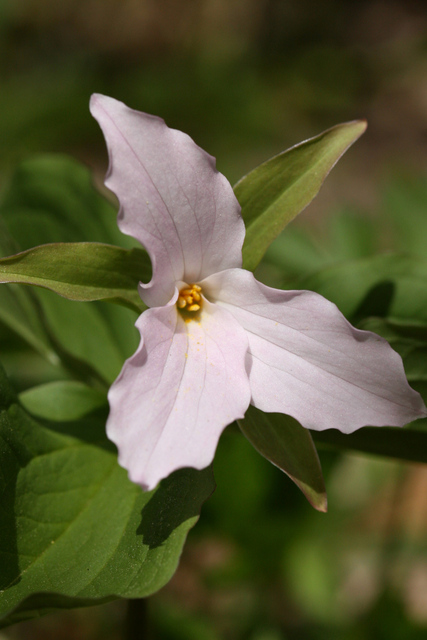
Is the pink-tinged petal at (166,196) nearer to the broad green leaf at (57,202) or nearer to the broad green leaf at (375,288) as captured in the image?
the broad green leaf at (375,288)

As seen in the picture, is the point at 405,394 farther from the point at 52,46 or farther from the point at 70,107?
the point at 52,46

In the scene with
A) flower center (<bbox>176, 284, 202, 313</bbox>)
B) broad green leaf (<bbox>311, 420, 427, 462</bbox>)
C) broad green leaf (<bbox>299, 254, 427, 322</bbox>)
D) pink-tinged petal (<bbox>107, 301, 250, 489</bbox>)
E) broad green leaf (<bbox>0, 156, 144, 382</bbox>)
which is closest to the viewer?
pink-tinged petal (<bbox>107, 301, 250, 489</bbox>)

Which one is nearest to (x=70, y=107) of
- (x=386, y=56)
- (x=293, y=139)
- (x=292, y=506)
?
(x=293, y=139)

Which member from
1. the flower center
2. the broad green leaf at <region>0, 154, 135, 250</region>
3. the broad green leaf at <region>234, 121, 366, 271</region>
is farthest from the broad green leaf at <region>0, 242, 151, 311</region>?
the broad green leaf at <region>0, 154, 135, 250</region>

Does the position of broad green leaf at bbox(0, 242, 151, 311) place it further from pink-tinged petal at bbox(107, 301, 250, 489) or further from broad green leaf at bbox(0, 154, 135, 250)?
broad green leaf at bbox(0, 154, 135, 250)

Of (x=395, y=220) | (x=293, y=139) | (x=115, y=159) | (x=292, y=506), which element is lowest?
(x=292, y=506)

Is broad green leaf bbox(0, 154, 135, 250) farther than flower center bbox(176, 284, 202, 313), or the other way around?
broad green leaf bbox(0, 154, 135, 250)
